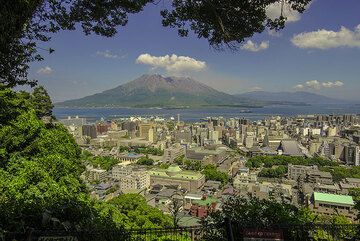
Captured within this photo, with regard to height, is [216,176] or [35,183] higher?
[35,183]

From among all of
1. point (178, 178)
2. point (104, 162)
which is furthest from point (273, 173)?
point (104, 162)

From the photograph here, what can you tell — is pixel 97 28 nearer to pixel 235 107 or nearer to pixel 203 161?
pixel 203 161

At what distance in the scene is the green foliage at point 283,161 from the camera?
4840 cm

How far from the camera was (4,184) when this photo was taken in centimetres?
501

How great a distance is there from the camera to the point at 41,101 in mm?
12234

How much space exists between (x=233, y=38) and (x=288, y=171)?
136 ft

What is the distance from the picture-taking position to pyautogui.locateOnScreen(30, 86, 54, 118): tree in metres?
11.9

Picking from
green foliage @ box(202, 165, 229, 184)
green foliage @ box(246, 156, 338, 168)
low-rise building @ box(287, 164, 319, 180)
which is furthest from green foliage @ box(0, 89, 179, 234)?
green foliage @ box(246, 156, 338, 168)

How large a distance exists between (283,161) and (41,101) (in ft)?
144

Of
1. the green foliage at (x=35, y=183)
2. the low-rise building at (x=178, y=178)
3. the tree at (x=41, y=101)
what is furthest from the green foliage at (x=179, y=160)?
the green foliage at (x=35, y=183)

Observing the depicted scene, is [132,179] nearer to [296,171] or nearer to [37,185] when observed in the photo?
[296,171]

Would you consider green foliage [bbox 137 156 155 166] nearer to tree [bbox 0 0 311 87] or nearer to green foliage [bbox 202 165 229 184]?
green foliage [bbox 202 165 229 184]

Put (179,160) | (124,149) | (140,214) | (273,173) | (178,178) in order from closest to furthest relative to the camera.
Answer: (140,214), (178,178), (273,173), (179,160), (124,149)

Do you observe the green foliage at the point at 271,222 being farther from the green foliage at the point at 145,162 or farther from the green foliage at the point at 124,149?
the green foliage at the point at 124,149
